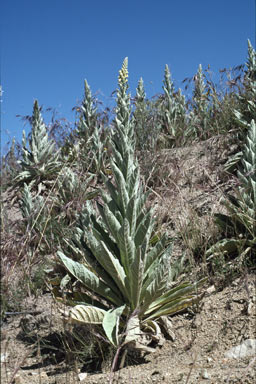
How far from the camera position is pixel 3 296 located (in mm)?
3381

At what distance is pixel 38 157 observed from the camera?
7.02 m

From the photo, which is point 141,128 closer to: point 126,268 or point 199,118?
point 199,118

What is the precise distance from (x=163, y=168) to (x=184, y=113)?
8.82 feet

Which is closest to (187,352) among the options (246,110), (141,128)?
(141,128)

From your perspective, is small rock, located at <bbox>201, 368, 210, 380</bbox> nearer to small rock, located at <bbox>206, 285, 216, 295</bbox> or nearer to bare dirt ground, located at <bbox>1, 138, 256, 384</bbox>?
bare dirt ground, located at <bbox>1, 138, 256, 384</bbox>

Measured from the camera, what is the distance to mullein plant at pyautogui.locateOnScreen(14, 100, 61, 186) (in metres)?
6.84

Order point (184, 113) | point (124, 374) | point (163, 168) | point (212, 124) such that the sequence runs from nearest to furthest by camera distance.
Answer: point (124, 374) < point (163, 168) < point (212, 124) < point (184, 113)

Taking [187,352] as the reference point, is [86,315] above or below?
above

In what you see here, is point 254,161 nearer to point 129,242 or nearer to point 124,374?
point 129,242

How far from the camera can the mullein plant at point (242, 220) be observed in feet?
11.8

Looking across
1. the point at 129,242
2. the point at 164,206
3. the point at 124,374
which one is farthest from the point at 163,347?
the point at 164,206

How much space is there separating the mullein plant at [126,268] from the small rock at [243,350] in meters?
0.47

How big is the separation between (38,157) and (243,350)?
5.31 m

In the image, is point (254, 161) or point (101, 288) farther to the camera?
point (254, 161)
